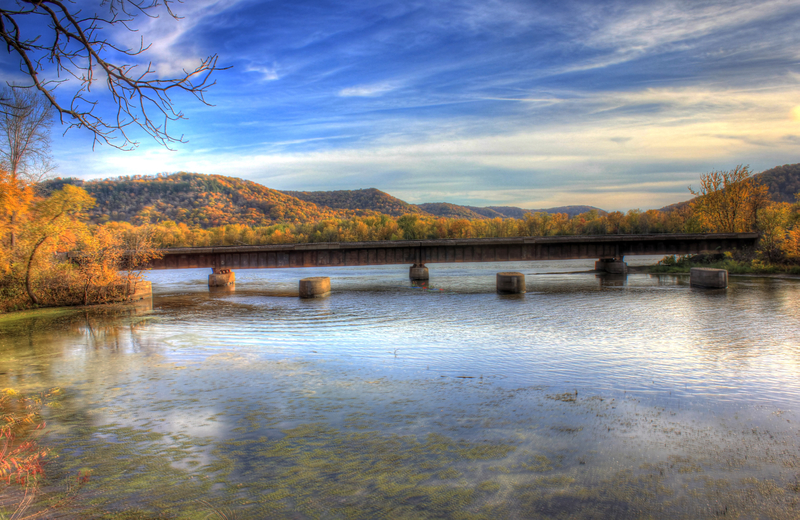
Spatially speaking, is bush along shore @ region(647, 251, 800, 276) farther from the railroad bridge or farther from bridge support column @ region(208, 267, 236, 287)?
bridge support column @ region(208, 267, 236, 287)

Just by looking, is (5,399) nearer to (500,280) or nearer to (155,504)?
(155,504)

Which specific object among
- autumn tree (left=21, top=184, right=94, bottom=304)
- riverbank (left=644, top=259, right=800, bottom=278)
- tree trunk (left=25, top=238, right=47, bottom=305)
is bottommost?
riverbank (left=644, top=259, right=800, bottom=278)

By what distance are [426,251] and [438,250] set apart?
4.12ft

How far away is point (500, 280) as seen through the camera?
33969mm

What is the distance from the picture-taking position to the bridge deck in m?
42.2

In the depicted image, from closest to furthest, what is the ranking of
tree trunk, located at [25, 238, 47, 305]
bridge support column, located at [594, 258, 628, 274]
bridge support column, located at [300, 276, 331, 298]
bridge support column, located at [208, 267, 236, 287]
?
1. tree trunk, located at [25, 238, 47, 305]
2. bridge support column, located at [300, 276, 331, 298]
3. bridge support column, located at [208, 267, 236, 287]
4. bridge support column, located at [594, 258, 628, 274]

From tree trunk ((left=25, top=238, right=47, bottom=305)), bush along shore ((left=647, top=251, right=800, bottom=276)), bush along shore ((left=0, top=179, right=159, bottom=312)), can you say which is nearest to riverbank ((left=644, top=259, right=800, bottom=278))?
bush along shore ((left=647, top=251, right=800, bottom=276))

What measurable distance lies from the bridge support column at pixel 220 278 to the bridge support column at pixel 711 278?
41.9 metres

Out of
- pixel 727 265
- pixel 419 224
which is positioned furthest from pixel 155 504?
pixel 419 224

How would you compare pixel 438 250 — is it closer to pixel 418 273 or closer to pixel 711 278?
pixel 418 273

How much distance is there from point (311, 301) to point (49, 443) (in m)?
24.0

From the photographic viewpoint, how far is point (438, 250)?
4456 cm

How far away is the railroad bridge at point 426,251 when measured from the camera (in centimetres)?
4222

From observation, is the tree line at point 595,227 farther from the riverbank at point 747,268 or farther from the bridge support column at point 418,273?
the bridge support column at point 418,273
